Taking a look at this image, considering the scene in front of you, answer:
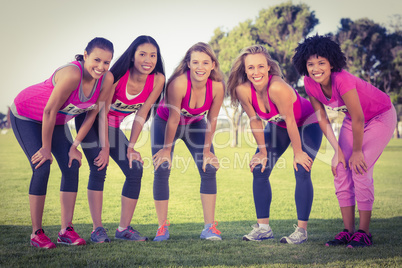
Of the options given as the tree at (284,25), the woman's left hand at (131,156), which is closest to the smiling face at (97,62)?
the woman's left hand at (131,156)

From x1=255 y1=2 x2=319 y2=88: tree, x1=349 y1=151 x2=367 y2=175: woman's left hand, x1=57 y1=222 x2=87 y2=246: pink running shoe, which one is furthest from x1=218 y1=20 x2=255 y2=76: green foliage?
x1=57 y1=222 x2=87 y2=246: pink running shoe

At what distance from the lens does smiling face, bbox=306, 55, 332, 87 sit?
4113 mm

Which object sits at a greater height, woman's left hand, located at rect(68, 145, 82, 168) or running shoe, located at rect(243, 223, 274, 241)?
woman's left hand, located at rect(68, 145, 82, 168)

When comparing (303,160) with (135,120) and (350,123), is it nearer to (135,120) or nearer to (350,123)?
(350,123)

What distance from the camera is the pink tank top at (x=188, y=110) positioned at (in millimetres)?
4401

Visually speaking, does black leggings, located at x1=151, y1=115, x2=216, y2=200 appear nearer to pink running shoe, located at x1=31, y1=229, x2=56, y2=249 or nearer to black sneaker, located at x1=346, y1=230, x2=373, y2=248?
pink running shoe, located at x1=31, y1=229, x2=56, y2=249

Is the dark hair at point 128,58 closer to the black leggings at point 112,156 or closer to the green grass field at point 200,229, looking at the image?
the black leggings at point 112,156

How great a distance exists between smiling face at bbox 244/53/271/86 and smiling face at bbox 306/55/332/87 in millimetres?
477

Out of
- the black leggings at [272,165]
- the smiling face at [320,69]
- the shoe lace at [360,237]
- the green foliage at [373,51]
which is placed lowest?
the shoe lace at [360,237]

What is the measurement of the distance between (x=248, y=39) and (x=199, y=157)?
84.0 feet

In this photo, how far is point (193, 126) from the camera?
4.60 meters

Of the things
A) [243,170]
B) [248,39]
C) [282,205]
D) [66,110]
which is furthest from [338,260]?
[248,39]

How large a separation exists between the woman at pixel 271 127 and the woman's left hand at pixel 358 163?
1.39 feet

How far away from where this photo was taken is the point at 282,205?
720cm
